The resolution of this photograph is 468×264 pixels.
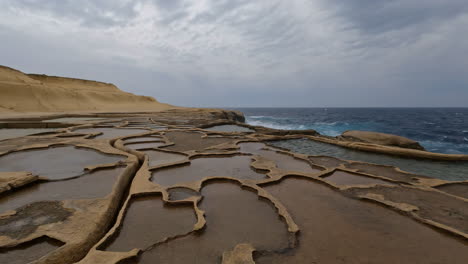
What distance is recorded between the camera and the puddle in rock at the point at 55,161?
4461mm

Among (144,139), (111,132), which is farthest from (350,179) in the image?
(111,132)

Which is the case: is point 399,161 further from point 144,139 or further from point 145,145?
point 144,139

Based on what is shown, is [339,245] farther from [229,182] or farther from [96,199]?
[96,199]

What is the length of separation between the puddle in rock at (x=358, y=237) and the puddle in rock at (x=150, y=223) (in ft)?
3.92

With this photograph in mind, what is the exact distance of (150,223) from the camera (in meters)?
2.85

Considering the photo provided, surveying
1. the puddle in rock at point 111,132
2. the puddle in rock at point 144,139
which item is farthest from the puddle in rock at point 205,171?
the puddle in rock at point 111,132

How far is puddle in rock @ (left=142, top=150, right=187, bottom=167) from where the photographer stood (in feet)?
17.9

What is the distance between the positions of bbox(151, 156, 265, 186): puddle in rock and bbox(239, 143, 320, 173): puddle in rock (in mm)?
865

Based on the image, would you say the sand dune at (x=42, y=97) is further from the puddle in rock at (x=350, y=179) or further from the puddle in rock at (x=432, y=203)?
the puddle in rock at (x=432, y=203)

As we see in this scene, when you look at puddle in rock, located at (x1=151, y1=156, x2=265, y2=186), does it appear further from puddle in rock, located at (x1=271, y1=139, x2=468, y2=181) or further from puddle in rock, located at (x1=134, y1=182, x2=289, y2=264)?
puddle in rock, located at (x1=271, y1=139, x2=468, y2=181)

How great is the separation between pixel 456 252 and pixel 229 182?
340 cm

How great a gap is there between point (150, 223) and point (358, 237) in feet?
9.13

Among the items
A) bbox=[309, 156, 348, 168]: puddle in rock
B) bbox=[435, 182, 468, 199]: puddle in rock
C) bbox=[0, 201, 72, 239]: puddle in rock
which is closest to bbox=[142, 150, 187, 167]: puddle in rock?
bbox=[0, 201, 72, 239]: puddle in rock

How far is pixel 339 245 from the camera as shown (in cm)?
248
